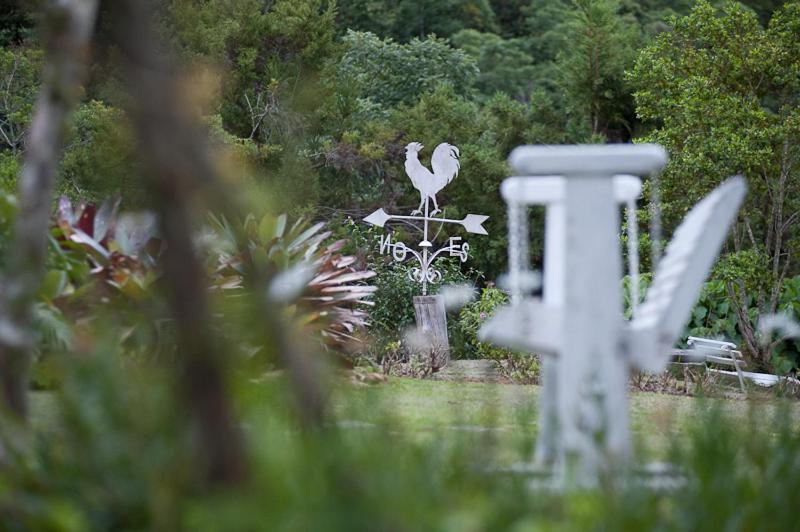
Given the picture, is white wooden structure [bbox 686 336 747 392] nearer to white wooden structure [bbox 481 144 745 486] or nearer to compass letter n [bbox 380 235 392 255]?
compass letter n [bbox 380 235 392 255]

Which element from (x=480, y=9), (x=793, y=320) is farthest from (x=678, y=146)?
(x=480, y=9)

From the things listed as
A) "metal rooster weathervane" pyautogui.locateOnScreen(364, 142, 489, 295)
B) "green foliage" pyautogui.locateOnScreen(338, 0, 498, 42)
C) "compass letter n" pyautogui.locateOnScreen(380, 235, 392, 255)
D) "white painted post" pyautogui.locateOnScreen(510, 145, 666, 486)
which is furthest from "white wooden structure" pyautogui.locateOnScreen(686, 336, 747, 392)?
"green foliage" pyautogui.locateOnScreen(338, 0, 498, 42)

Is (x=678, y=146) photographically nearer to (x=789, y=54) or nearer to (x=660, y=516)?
(x=789, y=54)

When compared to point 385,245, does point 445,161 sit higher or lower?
higher

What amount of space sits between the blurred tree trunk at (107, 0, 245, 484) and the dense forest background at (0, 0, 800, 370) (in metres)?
7.15

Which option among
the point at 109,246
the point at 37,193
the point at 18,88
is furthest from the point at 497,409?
the point at 18,88

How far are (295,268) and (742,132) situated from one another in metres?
7.18

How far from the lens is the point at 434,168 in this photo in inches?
533

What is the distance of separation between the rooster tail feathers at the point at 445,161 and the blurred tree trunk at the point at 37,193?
10.7 metres

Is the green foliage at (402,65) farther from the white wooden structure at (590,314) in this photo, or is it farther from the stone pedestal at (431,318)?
the white wooden structure at (590,314)

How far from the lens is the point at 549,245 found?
147 inches

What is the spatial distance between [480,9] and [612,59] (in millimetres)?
6795

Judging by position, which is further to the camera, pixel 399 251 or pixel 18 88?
pixel 18 88

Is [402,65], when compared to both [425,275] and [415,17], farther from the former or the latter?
[425,275]
